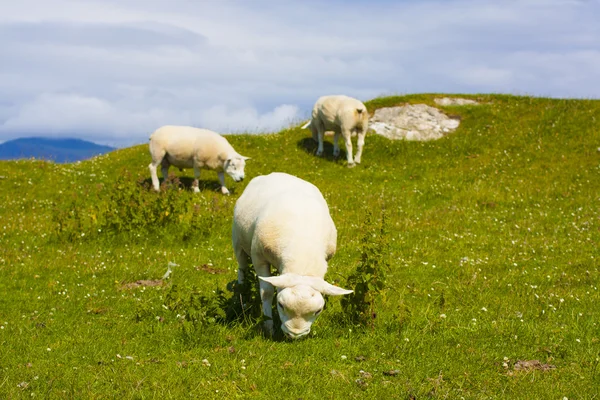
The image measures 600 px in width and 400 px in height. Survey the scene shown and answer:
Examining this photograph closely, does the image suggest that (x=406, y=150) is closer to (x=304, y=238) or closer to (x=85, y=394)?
(x=304, y=238)

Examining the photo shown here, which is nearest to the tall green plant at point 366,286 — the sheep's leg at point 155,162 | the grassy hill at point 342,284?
the grassy hill at point 342,284

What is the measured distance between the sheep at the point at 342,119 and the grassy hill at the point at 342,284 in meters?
1.73

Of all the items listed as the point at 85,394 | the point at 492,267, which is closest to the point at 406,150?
the point at 492,267

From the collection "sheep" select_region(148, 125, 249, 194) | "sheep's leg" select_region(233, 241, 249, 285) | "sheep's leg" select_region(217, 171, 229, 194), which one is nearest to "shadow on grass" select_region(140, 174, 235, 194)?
"sheep's leg" select_region(217, 171, 229, 194)

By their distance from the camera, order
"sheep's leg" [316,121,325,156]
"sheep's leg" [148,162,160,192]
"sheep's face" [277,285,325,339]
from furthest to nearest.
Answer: "sheep's leg" [316,121,325,156]
"sheep's leg" [148,162,160,192]
"sheep's face" [277,285,325,339]

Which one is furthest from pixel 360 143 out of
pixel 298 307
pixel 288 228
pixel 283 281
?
pixel 298 307

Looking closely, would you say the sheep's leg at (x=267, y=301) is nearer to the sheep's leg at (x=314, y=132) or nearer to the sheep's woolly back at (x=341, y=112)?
the sheep's woolly back at (x=341, y=112)

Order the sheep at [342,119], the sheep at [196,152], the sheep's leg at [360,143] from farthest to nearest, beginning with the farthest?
the sheep's leg at [360,143]
the sheep at [342,119]
the sheep at [196,152]

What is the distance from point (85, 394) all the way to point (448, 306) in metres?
6.28

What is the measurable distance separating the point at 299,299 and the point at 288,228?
1.28 m

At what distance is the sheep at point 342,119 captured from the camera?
26.3m

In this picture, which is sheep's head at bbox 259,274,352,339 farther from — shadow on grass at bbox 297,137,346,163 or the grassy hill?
shadow on grass at bbox 297,137,346,163

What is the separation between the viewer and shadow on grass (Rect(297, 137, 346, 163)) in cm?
2756

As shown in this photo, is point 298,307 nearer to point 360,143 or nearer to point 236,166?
point 236,166
